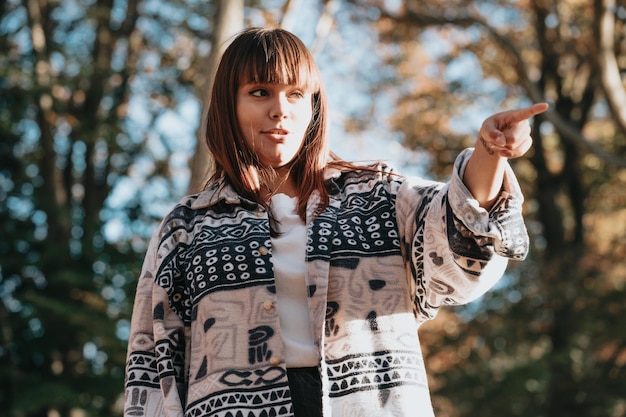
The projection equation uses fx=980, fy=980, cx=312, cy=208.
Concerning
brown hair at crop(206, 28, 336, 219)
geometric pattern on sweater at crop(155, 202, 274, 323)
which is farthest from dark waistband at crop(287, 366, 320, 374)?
brown hair at crop(206, 28, 336, 219)

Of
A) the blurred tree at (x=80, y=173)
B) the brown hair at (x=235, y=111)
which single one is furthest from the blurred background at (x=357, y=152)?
the brown hair at (x=235, y=111)

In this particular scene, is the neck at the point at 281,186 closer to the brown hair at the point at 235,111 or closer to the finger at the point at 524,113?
the brown hair at the point at 235,111

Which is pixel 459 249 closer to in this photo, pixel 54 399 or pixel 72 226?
pixel 54 399

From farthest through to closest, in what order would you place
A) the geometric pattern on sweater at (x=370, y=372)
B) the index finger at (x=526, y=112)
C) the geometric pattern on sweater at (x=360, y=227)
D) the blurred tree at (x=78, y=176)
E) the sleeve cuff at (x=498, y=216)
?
1. the blurred tree at (x=78, y=176)
2. the geometric pattern on sweater at (x=360, y=227)
3. the geometric pattern on sweater at (x=370, y=372)
4. the sleeve cuff at (x=498, y=216)
5. the index finger at (x=526, y=112)

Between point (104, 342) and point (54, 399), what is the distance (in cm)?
77

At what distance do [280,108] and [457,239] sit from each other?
0.54 m

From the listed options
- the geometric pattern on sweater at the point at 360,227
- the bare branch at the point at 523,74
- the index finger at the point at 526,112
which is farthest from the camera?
the bare branch at the point at 523,74

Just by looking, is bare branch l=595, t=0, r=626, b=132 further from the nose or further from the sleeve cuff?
the sleeve cuff

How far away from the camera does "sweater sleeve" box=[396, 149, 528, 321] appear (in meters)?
1.83

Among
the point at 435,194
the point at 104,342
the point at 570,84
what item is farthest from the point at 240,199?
the point at 570,84

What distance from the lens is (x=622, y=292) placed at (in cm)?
1084

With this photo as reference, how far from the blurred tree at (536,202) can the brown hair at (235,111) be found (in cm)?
682

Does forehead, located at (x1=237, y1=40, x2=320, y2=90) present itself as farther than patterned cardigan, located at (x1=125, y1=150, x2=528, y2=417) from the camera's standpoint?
Yes

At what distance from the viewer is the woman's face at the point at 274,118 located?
2.18 metres
